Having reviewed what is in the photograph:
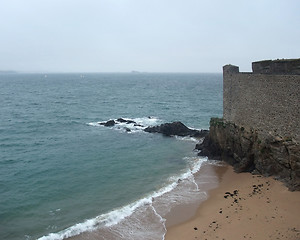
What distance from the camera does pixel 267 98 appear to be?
2105 cm

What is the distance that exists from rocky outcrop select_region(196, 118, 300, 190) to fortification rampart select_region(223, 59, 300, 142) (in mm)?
511

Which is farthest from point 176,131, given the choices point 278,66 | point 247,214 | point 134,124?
point 247,214

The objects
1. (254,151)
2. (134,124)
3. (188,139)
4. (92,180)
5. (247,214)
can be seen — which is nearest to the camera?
(247,214)

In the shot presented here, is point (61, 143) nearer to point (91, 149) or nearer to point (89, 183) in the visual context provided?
point (91, 149)

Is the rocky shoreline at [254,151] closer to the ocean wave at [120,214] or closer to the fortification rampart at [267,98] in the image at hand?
the fortification rampart at [267,98]

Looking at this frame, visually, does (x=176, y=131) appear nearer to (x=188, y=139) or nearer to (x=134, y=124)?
(x=188, y=139)

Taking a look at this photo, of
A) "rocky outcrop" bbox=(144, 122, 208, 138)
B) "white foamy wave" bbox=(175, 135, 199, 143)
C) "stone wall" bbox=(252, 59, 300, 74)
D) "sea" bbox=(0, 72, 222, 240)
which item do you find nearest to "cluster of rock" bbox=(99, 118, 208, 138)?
"rocky outcrop" bbox=(144, 122, 208, 138)

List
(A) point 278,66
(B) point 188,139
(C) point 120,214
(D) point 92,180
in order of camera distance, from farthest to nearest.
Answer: (B) point 188,139 → (D) point 92,180 → (A) point 278,66 → (C) point 120,214

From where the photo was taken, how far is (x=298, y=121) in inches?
735

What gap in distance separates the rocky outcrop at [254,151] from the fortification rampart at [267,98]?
0.51 meters

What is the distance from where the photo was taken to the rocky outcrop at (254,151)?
62.7 feet

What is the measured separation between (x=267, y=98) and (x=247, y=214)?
7970mm

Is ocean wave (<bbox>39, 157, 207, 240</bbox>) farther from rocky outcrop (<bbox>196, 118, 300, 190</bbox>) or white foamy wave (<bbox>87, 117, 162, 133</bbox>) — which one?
white foamy wave (<bbox>87, 117, 162, 133</bbox>)

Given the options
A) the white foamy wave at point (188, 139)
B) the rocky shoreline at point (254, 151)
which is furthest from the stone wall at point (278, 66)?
the white foamy wave at point (188, 139)
